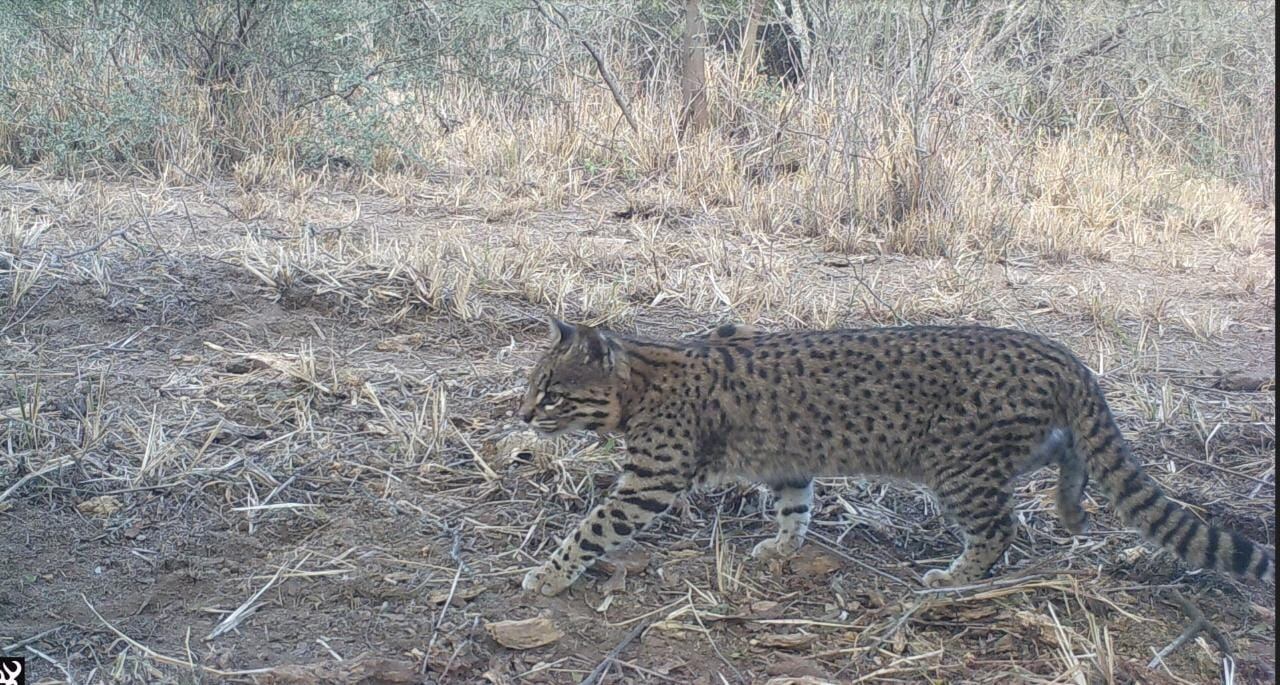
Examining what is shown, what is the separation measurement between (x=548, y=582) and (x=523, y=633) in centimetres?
30

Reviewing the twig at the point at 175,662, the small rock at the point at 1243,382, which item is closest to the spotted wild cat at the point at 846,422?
the twig at the point at 175,662

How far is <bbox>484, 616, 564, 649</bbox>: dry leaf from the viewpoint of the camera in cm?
399

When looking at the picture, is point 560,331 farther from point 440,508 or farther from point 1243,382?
point 1243,382

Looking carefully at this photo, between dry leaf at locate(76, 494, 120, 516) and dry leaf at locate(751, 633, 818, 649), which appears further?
dry leaf at locate(76, 494, 120, 516)

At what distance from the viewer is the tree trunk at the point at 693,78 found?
35.8ft

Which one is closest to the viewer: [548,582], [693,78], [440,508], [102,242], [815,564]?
[548,582]

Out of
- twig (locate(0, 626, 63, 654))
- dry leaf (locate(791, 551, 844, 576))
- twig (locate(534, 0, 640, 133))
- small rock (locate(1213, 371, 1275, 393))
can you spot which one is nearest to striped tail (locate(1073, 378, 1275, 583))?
dry leaf (locate(791, 551, 844, 576))

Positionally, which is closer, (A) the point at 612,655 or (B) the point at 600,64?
(A) the point at 612,655

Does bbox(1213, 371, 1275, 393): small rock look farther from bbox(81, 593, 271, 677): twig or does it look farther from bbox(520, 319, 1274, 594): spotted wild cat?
bbox(81, 593, 271, 677): twig

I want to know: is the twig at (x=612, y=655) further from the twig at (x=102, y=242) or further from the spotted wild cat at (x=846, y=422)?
the twig at (x=102, y=242)

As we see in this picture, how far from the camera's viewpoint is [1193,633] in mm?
4020

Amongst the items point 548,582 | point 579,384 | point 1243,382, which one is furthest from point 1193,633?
point 1243,382

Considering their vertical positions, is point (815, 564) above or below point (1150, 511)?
below

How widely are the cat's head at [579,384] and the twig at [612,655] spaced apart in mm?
806
